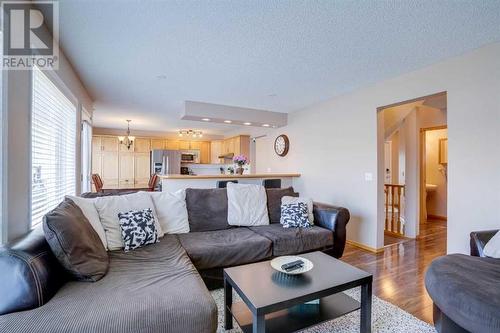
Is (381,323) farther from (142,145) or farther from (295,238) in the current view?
(142,145)

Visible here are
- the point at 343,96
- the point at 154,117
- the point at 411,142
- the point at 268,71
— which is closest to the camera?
the point at 268,71

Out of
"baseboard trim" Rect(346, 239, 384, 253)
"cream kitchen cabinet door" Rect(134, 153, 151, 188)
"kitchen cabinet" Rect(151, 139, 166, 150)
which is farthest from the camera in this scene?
"kitchen cabinet" Rect(151, 139, 166, 150)

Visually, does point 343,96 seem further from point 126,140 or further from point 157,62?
point 126,140

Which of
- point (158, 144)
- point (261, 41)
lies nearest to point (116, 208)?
point (261, 41)

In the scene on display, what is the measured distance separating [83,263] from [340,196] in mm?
3637

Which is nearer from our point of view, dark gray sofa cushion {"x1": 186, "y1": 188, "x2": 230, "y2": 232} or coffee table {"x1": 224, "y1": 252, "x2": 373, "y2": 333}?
coffee table {"x1": 224, "y1": 252, "x2": 373, "y2": 333}

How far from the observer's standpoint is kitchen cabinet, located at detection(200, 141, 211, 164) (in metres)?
8.60

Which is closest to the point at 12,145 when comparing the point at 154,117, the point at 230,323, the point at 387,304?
the point at 230,323

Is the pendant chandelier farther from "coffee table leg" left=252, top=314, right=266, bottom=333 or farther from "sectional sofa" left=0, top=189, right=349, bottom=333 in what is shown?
"coffee table leg" left=252, top=314, right=266, bottom=333

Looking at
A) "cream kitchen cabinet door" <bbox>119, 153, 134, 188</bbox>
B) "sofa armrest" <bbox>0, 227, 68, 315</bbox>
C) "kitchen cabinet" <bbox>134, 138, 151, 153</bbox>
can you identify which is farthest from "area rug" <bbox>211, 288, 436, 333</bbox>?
"kitchen cabinet" <bbox>134, 138, 151, 153</bbox>

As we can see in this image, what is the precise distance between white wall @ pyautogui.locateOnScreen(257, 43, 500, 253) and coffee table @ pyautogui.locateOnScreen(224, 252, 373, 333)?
173 cm

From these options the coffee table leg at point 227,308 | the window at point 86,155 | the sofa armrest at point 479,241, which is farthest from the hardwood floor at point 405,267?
the window at point 86,155

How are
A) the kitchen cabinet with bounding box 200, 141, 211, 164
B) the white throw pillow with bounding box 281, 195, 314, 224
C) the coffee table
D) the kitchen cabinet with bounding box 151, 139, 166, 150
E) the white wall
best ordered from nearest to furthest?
the coffee table < the white wall < the white throw pillow with bounding box 281, 195, 314, 224 < the kitchen cabinet with bounding box 151, 139, 166, 150 < the kitchen cabinet with bounding box 200, 141, 211, 164

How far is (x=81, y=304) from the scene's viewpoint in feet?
4.11
